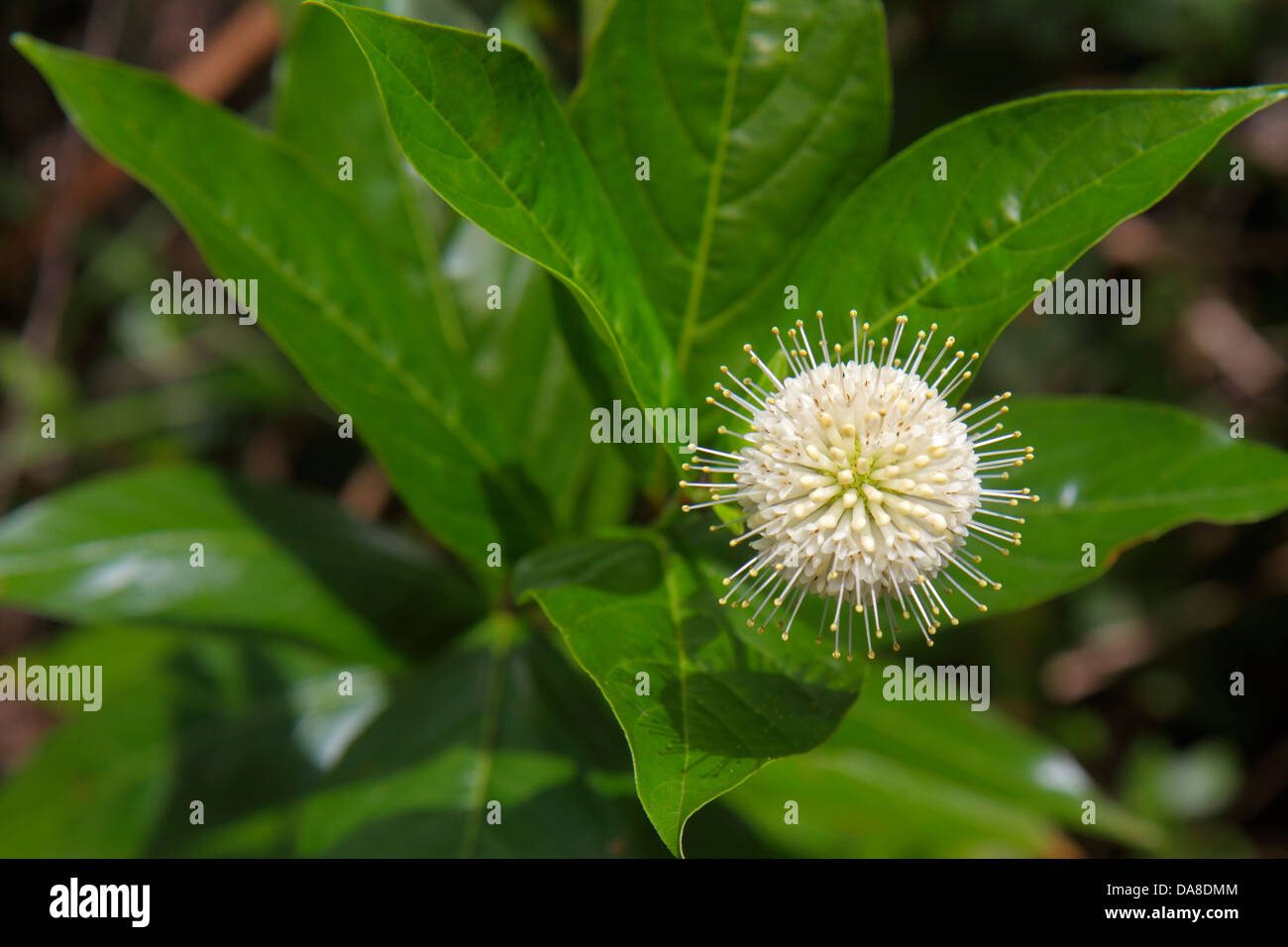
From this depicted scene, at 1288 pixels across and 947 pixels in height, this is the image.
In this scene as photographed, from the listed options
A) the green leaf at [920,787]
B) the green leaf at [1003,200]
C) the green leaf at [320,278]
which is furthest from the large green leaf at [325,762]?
the green leaf at [1003,200]

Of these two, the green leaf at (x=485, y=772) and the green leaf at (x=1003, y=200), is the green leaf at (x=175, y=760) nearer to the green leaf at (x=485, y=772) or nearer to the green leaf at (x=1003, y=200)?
the green leaf at (x=485, y=772)

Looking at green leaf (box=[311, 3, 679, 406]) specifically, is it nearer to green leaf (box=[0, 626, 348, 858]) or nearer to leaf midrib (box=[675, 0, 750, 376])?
leaf midrib (box=[675, 0, 750, 376])

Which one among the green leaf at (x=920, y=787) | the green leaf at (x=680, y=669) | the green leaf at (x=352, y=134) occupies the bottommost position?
the green leaf at (x=920, y=787)

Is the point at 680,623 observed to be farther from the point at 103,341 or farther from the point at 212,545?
the point at 103,341

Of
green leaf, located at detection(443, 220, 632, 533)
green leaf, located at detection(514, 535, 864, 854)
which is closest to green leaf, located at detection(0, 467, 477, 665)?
green leaf, located at detection(443, 220, 632, 533)

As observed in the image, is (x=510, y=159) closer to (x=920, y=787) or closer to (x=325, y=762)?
(x=325, y=762)

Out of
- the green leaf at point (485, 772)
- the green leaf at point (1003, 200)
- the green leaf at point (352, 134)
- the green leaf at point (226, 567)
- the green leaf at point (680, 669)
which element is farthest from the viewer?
the green leaf at point (352, 134)
